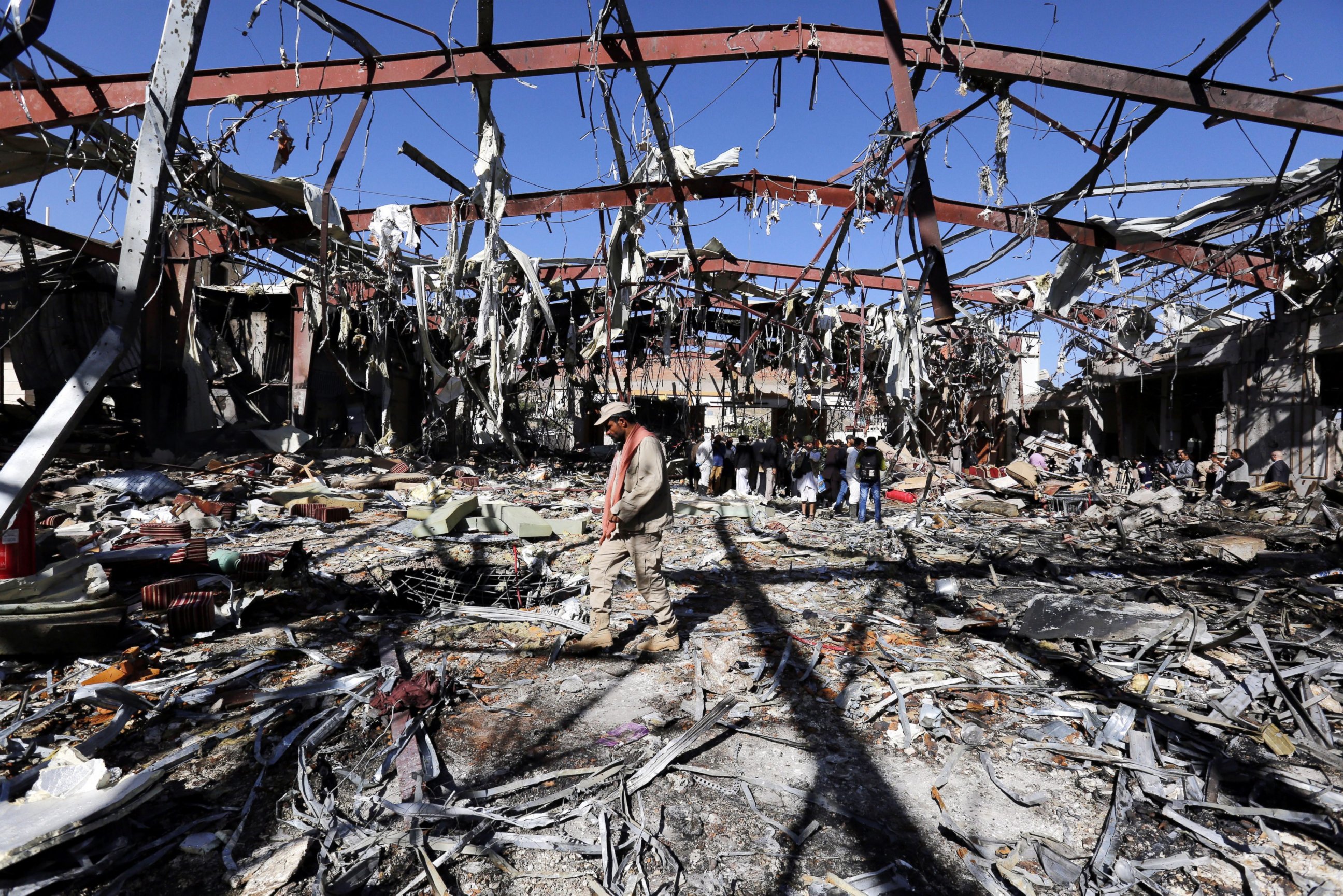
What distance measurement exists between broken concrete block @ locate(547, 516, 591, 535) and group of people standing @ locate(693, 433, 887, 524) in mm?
4863

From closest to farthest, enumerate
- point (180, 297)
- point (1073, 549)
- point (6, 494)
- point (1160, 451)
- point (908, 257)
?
point (6, 494)
point (908, 257)
point (1073, 549)
point (180, 297)
point (1160, 451)

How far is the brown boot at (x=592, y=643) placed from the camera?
4742 millimetres

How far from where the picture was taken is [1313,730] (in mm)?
3482

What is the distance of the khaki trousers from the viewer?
16.1 feet

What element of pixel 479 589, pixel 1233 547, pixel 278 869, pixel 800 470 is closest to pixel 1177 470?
pixel 1233 547

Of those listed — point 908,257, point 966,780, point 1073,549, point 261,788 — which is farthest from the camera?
point 1073,549

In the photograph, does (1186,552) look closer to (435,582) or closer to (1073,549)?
(1073,549)

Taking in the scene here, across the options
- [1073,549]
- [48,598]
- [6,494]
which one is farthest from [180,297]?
[1073,549]

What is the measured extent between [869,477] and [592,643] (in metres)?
7.79

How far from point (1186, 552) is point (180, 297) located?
54.1ft

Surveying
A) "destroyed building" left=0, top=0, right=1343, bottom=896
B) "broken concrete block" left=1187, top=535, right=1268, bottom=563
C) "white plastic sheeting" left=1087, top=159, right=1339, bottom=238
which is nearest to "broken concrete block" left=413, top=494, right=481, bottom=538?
"destroyed building" left=0, top=0, right=1343, bottom=896

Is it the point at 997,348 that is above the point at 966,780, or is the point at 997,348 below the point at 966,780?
above

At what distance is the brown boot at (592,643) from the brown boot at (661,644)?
0.28 m

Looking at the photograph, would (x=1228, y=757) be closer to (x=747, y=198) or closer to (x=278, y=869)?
(x=278, y=869)
